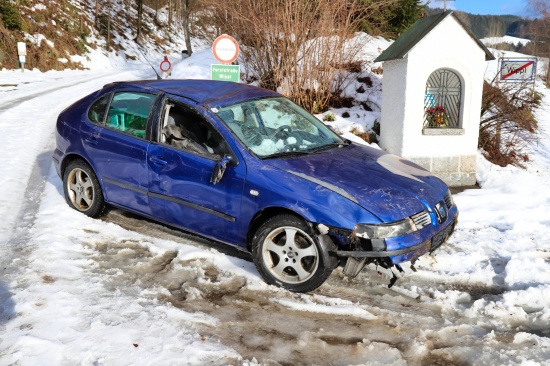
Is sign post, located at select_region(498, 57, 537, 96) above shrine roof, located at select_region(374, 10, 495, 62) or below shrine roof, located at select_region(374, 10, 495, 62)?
below

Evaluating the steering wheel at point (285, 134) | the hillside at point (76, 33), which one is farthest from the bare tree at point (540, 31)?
the steering wheel at point (285, 134)

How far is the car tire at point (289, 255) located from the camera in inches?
160

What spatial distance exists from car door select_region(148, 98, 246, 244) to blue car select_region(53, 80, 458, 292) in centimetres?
1

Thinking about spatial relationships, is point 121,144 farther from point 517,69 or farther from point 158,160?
point 517,69

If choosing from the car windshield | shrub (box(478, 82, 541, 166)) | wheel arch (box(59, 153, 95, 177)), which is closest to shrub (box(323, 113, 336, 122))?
shrub (box(478, 82, 541, 166))

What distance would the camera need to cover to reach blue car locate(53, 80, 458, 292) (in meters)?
4.01

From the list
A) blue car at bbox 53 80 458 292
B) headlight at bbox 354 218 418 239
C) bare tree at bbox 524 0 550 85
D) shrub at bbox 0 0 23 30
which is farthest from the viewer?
bare tree at bbox 524 0 550 85

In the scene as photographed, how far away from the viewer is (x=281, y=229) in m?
4.18

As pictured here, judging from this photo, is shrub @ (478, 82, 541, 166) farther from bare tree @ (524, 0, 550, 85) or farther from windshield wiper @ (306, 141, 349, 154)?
bare tree @ (524, 0, 550, 85)

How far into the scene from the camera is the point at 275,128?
16.6ft

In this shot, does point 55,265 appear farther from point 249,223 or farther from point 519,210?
point 519,210

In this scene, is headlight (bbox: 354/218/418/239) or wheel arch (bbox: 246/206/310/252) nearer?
headlight (bbox: 354/218/418/239)

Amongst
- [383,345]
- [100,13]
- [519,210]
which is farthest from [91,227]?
[100,13]

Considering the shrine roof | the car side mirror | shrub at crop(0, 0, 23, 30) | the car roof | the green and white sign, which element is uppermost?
shrub at crop(0, 0, 23, 30)
